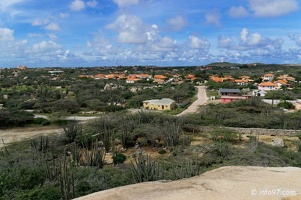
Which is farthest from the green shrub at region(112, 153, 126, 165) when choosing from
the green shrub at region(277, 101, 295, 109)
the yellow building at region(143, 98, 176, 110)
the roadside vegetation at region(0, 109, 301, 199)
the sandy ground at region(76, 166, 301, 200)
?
the green shrub at region(277, 101, 295, 109)

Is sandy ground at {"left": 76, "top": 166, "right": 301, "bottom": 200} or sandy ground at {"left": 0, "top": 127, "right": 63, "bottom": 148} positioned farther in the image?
sandy ground at {"left": 0, "top": 127, "right": 63, "bottom": 148}

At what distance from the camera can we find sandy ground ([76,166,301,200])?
7254 mm

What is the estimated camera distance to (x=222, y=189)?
7.79 meters

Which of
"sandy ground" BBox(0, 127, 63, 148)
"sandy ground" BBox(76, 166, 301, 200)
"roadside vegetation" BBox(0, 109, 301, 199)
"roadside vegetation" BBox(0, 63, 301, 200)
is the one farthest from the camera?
"sandy ground" BBox(0, 127, 63, 148)

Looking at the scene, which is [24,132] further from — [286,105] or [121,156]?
[286,105]

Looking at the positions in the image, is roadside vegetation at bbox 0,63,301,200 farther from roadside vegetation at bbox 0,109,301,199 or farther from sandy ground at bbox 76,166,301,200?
sandy ground at bbox 76,166,301,200

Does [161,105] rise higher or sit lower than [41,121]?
higher

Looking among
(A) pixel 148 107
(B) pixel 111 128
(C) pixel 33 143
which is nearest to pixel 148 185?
(C) pixel 33 143

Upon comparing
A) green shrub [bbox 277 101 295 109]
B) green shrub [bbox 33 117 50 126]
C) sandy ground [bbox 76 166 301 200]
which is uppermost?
sandy ground [bbox 76 166 301 200]

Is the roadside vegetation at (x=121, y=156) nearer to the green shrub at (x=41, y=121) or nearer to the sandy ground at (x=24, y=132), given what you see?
the sandy ground at (x=24, y=132)

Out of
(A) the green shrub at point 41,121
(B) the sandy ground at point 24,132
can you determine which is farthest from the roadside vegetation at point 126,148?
(B) the sandy ground at point 24,132

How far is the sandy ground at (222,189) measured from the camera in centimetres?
725

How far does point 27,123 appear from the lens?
36.5 metres

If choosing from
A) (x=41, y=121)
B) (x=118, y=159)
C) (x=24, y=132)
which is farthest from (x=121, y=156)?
→ (x=41, y=121)
